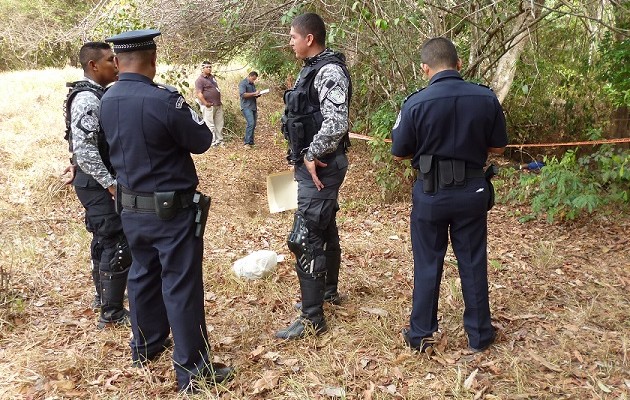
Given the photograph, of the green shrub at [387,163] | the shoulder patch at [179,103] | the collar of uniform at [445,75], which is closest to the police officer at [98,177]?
the shoulder patch at [179,103]

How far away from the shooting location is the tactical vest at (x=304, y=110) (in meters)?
3.21

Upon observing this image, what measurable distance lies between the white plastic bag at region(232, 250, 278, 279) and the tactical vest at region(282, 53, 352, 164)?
1.31 metres

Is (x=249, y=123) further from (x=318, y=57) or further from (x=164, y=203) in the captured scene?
(x=164, y=203)

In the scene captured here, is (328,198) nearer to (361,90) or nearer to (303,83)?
(303,83)

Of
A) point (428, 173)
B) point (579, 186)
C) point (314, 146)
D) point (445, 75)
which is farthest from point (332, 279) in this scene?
point (579, 186)

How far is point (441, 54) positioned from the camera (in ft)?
9.34

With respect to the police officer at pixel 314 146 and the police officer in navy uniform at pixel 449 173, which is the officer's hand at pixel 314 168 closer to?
the police officer at pixel 314 146

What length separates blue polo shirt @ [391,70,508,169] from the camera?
274cm

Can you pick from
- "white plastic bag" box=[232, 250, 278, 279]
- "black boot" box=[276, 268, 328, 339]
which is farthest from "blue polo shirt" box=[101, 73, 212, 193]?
"white plastic bag" box=[232, 250, 278, 279]

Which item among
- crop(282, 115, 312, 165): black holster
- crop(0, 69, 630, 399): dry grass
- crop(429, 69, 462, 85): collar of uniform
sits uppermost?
crop(429, 69, 462, 85): collar of uniform

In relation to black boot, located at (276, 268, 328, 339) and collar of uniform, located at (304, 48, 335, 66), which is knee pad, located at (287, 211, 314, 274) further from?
collar of uniform, located at (304, 48, 335, 66)

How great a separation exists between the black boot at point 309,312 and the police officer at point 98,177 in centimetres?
130

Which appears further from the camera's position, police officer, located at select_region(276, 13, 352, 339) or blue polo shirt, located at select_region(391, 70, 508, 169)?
police officer, located at select_region(276, 13, 352, 339)

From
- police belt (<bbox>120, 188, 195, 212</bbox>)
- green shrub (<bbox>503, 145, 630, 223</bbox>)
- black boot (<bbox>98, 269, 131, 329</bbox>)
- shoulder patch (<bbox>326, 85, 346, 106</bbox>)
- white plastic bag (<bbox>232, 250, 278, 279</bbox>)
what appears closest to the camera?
police belt (<bbox>120, 188, 195, 212</bbox>)
